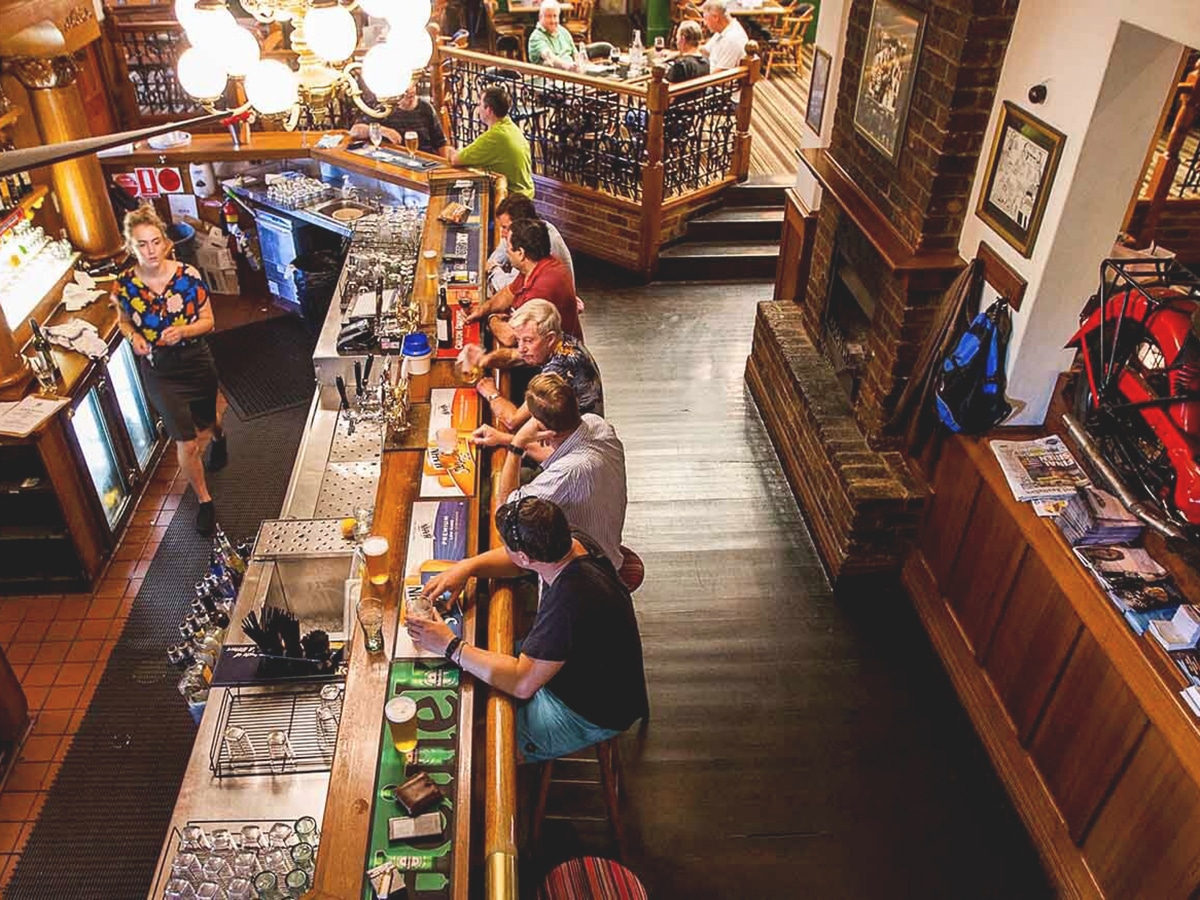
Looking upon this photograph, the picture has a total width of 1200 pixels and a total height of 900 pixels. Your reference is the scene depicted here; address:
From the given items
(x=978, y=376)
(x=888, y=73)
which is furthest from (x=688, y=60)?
(x=978, y=376)

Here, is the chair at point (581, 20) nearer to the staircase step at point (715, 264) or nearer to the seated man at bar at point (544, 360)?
the staircase step at point (715, 264)

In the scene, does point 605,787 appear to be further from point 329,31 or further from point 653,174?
point 653,174

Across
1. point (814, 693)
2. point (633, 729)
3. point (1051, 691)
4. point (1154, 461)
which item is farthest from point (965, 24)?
point (633, 729)

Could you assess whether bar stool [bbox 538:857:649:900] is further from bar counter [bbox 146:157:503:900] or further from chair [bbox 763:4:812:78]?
chair [bbox 763:4:812:78]

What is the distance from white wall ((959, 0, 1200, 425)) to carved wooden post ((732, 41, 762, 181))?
4.55 metres

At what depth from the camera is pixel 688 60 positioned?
844 cm

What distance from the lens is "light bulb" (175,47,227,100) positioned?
148 inches

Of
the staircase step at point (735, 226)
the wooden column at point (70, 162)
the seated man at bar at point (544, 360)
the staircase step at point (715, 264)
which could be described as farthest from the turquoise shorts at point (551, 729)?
the staircase step at point (735, 226)

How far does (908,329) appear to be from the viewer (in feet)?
15.3

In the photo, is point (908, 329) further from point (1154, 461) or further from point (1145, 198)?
point (1145, 198)

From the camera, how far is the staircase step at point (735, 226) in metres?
8.53

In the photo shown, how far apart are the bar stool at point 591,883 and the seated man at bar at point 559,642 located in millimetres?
400

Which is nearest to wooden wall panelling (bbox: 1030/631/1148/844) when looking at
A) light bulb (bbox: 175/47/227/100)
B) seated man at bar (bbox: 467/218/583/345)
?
seated man at bar (bbox: 467/218/583/345)

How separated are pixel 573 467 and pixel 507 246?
183 centimetres
